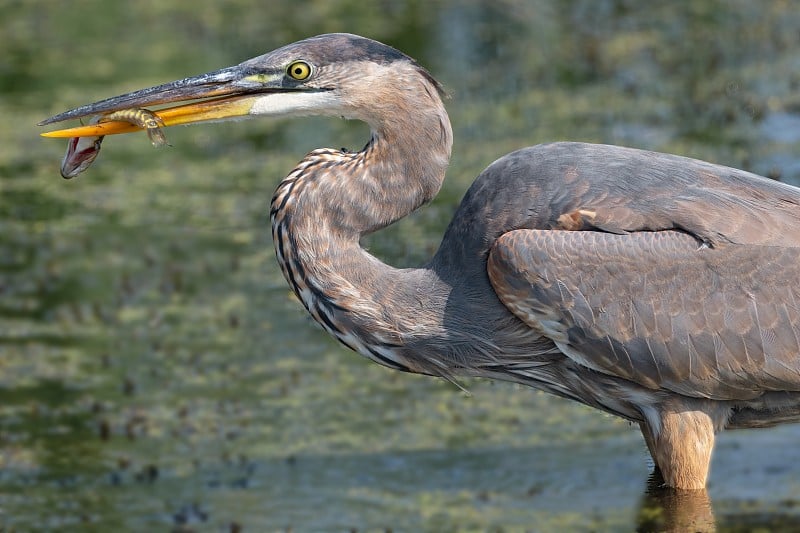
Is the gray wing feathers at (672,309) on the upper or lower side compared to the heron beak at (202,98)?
lower

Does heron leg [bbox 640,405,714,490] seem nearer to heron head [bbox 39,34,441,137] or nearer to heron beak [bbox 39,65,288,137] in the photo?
Answer: heron head [bbox 39,34,441,137]

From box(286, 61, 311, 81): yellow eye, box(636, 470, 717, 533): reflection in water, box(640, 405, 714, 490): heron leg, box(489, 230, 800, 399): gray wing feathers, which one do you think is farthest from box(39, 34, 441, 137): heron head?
box(636, 470, 717, 533): reflection in water

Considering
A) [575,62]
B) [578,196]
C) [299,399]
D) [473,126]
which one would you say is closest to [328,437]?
[299,399]

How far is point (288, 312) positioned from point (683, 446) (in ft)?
12.2

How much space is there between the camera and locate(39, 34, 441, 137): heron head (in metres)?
4.70

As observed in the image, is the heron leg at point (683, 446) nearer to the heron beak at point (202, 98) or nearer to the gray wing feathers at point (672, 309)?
the gray wing feathers at point (672, 309)

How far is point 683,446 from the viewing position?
4.77 m

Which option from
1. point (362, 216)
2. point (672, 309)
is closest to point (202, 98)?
point (362, 216)

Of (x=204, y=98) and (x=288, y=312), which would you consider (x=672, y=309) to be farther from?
(x=288, y=312)

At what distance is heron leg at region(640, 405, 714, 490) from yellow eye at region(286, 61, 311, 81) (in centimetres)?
179

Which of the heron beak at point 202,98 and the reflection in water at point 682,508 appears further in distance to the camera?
the reflection in water at point 682,508

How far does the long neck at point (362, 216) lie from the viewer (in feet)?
15.6

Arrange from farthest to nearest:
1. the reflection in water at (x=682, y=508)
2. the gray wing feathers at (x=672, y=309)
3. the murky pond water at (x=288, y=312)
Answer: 1. the murky pond water at (x=288, y=312)
2. the reflection in water at (x=682, y=508)
3. the gray wing feathers at (x=672, y=309)

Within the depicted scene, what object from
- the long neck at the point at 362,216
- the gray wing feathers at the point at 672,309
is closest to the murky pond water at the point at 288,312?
the gray wing feathers at the point at 672,309
